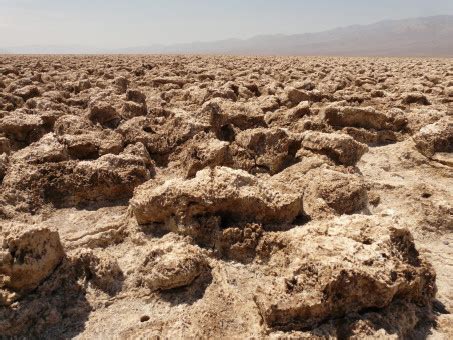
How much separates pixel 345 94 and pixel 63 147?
5.55 meters

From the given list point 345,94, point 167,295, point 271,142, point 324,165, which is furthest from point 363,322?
point 345,94

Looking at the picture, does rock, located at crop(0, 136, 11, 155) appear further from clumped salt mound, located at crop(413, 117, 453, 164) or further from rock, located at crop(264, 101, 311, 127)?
clumped salt mound, located at crop(413, 117, 453, 164)

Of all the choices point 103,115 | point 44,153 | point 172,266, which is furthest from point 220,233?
point 103,115

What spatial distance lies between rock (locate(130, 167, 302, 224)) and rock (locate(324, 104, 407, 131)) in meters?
2.82

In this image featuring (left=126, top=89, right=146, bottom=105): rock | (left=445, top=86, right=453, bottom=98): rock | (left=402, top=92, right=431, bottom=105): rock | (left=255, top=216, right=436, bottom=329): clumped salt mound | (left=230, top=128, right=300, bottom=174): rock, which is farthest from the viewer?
(left=445, top=86, right=453, bottom=98): rock

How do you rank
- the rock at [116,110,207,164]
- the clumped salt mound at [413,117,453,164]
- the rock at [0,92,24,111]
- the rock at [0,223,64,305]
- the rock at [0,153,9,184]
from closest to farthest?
the rock at [0,223,64,305], the rock at [0,153,9,184], the clumped salt mound at [413,117,453,164], the rock at [116,110,207,164], the rock at [0,92,24,111]

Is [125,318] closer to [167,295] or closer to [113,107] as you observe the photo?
[167,295]

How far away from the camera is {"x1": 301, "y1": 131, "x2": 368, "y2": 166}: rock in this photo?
3.98m

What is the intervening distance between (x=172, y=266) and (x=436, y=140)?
3.29m

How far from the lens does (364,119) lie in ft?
17.9

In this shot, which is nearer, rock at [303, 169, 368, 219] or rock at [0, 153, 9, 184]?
rock at [303, 169, 368, 219]

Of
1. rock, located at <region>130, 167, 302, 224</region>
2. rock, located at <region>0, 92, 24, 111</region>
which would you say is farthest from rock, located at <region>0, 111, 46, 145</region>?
rock, located at <region>130, 167, 302, 224</region>

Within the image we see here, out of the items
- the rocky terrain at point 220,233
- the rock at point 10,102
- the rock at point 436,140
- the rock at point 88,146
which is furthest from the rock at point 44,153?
the rock at point 436,140

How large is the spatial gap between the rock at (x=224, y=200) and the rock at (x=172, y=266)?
0.32 m
